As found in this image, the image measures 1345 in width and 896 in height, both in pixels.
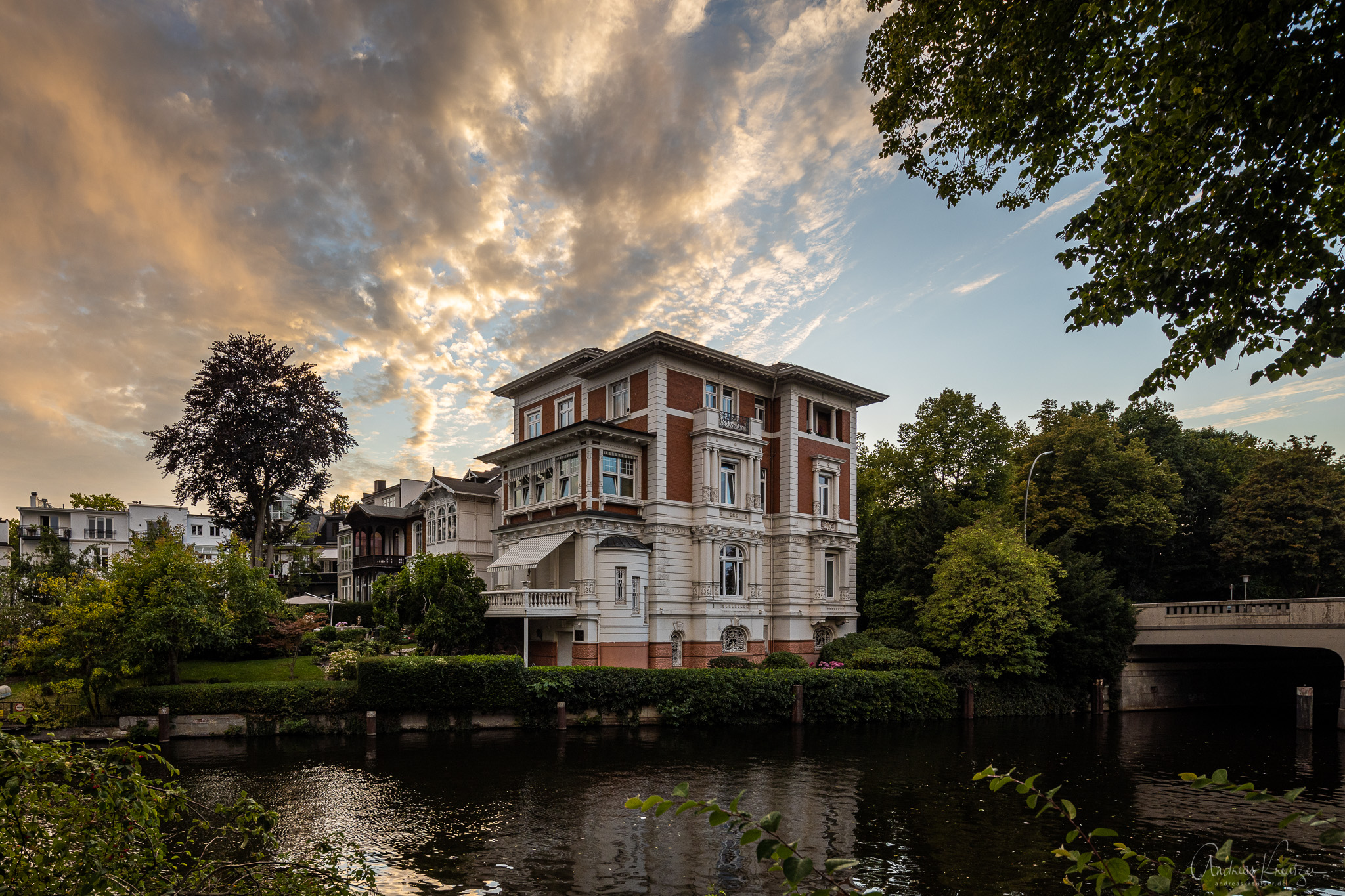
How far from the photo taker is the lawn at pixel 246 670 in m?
31.2

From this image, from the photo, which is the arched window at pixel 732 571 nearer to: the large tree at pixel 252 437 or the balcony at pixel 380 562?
the large tree at pixel 252 437

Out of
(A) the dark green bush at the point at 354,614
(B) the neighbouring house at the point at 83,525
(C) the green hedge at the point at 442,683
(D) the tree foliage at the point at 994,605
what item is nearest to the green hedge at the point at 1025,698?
(D) the tree foliage at the point at 994,605

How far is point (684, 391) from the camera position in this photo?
3809 cm

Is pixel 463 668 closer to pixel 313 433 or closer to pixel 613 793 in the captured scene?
pixel 613 793

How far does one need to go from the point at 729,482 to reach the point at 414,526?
94.6 feet

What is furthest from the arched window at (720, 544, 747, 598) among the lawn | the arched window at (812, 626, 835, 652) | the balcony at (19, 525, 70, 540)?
the balcony at (19, 525, 70, 540)

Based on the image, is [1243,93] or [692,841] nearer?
[1243,93]

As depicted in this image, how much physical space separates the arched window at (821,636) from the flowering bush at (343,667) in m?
21.8

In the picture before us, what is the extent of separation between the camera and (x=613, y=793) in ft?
64.8

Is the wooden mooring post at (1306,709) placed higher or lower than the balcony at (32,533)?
lower

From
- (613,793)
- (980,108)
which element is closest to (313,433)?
(613,793)

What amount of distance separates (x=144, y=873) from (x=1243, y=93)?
469 inches

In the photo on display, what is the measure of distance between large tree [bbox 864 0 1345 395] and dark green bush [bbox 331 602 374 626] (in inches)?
1778

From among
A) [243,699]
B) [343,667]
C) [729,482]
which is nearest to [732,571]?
[729,482]
